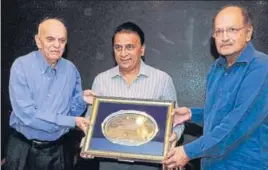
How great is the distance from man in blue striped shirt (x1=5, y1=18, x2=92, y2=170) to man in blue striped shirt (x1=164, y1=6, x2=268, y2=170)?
2.43 ft

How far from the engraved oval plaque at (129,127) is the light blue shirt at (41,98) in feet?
0.90

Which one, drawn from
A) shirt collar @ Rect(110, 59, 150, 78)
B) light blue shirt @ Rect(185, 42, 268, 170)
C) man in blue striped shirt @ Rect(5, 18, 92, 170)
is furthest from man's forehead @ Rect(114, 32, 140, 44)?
light blue shirt @ Rect(185, 42, 268, 170)

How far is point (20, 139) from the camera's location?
7.68ft

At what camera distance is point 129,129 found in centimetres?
209

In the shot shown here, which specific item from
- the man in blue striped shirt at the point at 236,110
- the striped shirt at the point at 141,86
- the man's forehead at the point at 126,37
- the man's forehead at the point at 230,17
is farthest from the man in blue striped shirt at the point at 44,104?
the man's forehead at the point at 230,17

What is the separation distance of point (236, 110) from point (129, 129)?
2.00 ft

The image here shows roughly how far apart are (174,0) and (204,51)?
0.50m

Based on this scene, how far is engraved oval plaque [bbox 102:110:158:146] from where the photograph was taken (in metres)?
2.05

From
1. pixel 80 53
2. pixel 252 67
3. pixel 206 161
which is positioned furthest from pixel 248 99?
pixel 80 53

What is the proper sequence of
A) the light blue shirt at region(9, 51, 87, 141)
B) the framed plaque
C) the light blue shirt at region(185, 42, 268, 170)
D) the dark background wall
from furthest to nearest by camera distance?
the dark background wall
the light blue shirt at region(9, 51, 87, 141)
the framed plaque
the light blue shirt at region(185, 42, 268, 170)

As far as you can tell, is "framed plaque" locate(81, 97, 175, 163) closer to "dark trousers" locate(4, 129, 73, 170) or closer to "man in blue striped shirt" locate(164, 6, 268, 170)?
"man in blue striped shirt" locate(164, 6, 268, 170)

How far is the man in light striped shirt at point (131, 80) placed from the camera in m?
2.23

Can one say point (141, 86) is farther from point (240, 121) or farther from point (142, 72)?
point (240, 121)

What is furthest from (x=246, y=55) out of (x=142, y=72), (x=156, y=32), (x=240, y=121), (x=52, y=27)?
(x=156, y=32)
